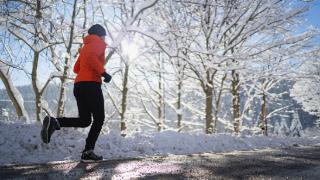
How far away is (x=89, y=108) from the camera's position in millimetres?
5906

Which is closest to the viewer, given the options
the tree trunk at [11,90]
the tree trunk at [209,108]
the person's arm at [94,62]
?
the person's arm at [94,62]

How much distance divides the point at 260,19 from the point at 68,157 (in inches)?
476

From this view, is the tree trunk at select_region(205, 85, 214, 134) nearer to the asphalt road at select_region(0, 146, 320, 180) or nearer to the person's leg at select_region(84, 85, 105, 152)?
the person's leg at select_region(84, 85, 105, 152)

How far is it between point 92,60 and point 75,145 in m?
1.84

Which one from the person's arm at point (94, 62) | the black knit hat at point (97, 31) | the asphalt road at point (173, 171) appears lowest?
the asphalt road at point (173, 171)

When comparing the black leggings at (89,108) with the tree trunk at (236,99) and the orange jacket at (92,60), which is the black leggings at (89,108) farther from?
the tree trunk at (236,99)

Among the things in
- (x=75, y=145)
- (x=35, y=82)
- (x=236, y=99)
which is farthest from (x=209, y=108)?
(x=75, y=145)

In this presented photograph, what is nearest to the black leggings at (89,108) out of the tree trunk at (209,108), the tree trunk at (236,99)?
the tree trunk at (209,108)

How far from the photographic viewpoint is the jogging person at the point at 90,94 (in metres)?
5.81

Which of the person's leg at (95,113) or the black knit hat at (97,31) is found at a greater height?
Answer: the black knit hat at (97,31)

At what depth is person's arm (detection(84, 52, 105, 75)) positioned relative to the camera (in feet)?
19.0

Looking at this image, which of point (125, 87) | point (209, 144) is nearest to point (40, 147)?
point (209, 144)

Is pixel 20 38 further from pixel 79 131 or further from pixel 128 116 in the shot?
pixel 128 116

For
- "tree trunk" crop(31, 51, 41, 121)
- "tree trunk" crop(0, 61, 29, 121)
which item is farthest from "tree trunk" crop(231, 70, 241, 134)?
"tree trunk" crop(0, 61, 29, 121)
